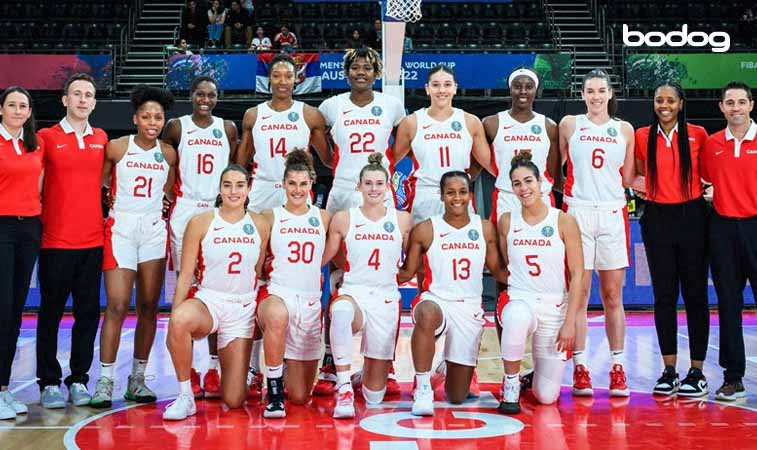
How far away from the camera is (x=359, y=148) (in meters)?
6.19

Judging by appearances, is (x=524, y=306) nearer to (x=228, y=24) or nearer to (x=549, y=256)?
(x=549, y=256)

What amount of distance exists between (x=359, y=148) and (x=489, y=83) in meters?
8.41

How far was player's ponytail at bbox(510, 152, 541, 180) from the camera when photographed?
5578 millimetres

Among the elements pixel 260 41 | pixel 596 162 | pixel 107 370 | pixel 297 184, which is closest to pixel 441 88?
pixel 596 162

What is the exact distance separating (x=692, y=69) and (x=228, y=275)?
36.2 ft

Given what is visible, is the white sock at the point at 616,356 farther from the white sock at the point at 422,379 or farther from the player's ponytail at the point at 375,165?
the player's ponytail at the point at 375,165

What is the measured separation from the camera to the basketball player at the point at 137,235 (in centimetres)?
580

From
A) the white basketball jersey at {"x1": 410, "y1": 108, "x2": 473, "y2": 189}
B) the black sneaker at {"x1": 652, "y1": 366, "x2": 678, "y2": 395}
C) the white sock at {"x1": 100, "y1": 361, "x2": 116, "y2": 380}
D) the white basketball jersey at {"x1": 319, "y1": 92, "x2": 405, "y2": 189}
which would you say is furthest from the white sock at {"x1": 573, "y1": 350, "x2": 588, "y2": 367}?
the white sock at {"x1": 100, "y1": 361, "x2": 116, "y2": 380}

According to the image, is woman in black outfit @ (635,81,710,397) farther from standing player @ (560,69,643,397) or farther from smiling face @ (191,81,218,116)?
smiling face @ (191,81,218,116)

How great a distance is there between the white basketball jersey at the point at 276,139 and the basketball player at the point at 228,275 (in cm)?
66

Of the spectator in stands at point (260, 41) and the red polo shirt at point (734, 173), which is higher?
the spectator in stands at point (260, 41)

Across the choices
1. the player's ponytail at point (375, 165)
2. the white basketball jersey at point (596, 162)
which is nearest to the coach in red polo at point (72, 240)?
the player's ponytail at point (375, 165)

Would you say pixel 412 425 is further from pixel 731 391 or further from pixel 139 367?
pixel 731 391

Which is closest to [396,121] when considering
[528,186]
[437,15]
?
[528,186]
